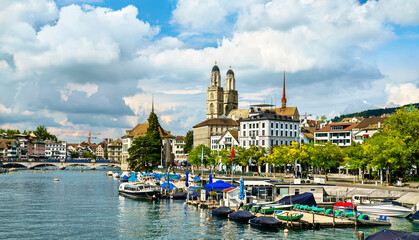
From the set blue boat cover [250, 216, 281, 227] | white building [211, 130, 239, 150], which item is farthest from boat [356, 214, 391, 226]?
white building [211, 130, 239, 150]

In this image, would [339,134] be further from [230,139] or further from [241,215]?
[241,215]

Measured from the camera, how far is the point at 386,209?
59.2 m

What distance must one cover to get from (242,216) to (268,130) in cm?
9308

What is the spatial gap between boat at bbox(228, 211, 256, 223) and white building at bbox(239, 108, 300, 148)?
90.9 meters

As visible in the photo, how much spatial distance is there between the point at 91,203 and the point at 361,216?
147ft

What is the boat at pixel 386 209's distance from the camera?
5844 centimetres

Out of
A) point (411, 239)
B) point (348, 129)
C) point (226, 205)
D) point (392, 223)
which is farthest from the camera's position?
point (348, 129)

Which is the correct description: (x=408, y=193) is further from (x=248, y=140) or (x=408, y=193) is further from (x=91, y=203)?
(x=248, y=140)

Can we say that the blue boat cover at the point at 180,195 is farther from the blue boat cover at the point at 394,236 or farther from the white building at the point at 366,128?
the white building at the point at 366,128

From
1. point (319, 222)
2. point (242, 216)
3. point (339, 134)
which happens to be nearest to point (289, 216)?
point (319, 222)

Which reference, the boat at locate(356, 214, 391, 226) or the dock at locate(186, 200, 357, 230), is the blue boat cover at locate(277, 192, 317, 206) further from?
the boat at locate(356, 214, 391, 226)

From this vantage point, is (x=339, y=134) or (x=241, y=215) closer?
(x=241, y=215)

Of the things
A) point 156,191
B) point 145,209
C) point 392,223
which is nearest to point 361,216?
point 392,223

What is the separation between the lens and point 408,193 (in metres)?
68.9
